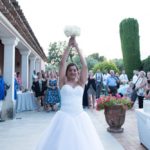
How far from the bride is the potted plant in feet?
12.0

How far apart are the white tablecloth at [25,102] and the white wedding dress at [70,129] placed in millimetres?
8307

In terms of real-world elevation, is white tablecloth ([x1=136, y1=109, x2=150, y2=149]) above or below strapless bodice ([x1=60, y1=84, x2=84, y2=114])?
below

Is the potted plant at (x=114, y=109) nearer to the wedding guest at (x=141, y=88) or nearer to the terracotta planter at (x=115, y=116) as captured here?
the terracotta planter at (x=115, y=116)

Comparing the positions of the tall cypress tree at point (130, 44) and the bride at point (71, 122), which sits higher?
the tall cypress tree at point (130, 44)

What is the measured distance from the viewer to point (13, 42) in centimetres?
962

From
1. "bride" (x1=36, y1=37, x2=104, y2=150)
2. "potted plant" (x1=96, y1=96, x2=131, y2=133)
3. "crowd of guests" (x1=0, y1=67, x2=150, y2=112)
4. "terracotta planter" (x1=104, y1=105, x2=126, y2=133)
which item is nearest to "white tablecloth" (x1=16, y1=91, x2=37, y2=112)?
"crowd of guests" (x1=0, y1=67, x2=150, y2=112)

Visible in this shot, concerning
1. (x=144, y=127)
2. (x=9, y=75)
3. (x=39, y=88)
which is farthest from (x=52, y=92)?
(x=144, y=127)

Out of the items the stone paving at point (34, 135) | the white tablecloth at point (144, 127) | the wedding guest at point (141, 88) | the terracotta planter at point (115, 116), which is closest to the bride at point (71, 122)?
the white tablecloth at point (144, 127)

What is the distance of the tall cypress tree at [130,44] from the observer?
26125mm

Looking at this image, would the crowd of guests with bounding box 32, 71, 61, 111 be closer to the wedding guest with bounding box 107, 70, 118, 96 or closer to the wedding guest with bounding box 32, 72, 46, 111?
the wedding guest with bounding box 32, 72, 46, 111

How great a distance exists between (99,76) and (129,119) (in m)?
5.87

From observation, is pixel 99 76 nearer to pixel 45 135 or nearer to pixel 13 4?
pixel 13 4

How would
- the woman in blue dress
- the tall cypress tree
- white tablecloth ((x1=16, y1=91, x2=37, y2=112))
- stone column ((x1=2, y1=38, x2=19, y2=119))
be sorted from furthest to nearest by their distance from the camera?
the tall cypress tree
white tablecloth ((x1=16, y1=91, x2=37, y2=112))
the woman in blue dress
stone column ((x1=2, y1=38, x2=19, y2=119))

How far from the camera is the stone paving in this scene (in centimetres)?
590
